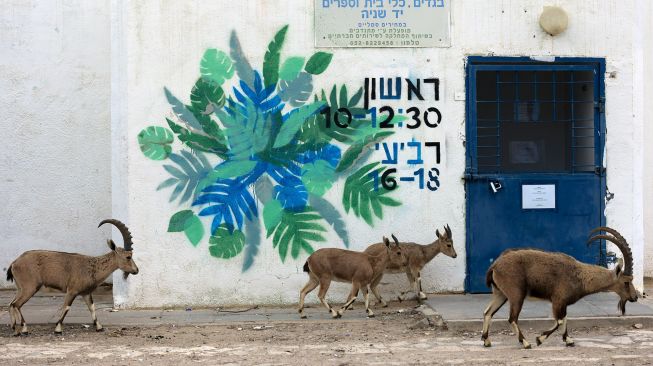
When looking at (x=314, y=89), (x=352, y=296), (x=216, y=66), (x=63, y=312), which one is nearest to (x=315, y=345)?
(x=352, y=296)

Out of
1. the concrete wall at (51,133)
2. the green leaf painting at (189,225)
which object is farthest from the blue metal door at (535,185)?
the concrete wall at (51,133)

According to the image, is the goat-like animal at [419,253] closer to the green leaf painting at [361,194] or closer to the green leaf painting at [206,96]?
the green leaf painting at [361,194]

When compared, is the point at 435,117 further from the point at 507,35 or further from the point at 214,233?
the point at 214,233

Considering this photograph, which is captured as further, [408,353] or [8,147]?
[8,147]

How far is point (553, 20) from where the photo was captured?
13406 millimetres

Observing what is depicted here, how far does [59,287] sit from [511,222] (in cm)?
590

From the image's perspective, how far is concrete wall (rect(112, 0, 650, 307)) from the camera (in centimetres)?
1319

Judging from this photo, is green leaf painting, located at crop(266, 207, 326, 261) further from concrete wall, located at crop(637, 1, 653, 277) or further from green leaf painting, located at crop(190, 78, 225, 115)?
concrete wall, located at crop(637, 1, 653, 277)

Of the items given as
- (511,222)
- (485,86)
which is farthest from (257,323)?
(485,86)

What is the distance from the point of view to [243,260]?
13.3m

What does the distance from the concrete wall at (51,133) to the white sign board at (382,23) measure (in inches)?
146

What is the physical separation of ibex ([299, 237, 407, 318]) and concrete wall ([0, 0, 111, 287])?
12.7 feet

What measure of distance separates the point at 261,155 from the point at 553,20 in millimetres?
4235

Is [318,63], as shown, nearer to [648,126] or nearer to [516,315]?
[516,315]
